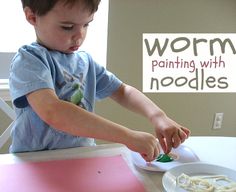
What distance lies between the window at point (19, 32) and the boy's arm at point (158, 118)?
0.75 metres

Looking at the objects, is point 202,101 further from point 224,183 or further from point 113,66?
point 224,183

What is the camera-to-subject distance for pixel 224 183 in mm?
744

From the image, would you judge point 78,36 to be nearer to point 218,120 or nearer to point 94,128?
point 94,128

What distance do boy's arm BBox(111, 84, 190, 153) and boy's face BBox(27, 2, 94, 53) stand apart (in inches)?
9.5

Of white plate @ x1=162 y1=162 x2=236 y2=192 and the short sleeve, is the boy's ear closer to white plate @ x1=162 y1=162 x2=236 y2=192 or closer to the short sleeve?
the short sleeve

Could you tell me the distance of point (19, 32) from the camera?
175cm

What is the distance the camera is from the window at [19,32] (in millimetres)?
1726

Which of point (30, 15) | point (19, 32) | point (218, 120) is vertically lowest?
point (218, 120)

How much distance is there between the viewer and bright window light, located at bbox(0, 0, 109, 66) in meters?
1.72

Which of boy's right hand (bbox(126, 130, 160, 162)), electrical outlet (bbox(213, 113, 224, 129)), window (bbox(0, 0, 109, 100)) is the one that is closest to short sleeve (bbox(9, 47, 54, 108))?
boy's right hand (bbox(126, 130, 160, 162))

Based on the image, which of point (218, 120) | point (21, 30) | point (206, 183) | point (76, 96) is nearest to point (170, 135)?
point (206, 183)

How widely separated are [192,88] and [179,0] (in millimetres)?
498

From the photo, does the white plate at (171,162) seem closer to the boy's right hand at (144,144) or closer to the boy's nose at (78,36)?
the boy's right hand at (144,144)

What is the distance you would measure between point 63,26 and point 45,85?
0.48 ft
